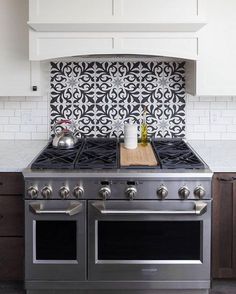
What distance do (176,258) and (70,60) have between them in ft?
5.33

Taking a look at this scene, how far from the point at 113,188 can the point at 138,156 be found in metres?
0.42

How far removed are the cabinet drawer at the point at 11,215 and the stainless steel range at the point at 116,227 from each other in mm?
134

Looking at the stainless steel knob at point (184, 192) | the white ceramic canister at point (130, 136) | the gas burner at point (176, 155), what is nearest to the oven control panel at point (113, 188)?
the stainless steel knob at point (184, 192)

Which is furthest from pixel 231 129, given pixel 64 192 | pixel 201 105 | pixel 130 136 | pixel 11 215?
pixel 11 215

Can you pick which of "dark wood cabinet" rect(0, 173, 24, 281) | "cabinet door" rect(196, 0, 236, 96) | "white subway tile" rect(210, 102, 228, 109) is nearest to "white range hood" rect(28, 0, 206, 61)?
"cabinet door" rect(196, 0, 236, 96)

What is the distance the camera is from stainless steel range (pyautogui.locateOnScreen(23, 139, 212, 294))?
2893 mm

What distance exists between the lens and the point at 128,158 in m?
3.19

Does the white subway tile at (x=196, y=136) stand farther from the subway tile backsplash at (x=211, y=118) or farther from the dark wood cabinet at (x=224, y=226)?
the dark wood cabinet at (x=224, y=226)

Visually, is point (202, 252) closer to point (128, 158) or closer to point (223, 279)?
point (223, 279)

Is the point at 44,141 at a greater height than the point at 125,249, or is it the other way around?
the point at 44,141

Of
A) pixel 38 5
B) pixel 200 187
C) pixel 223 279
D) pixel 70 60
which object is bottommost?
pixel 223 279

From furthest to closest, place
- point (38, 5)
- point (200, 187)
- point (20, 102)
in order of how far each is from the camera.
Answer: point (20, 102), point (38, 5), point (200, 187)

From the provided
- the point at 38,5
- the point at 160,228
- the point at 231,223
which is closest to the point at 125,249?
the point at 160,228

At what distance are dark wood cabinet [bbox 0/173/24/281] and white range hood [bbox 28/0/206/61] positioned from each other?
837 millimetres
